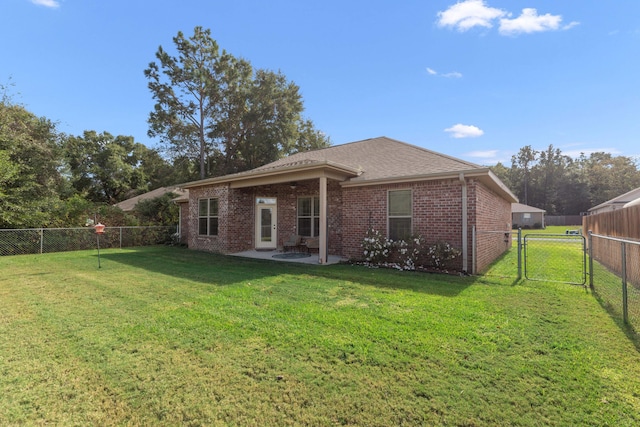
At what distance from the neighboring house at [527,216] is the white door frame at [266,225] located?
37.0 meters

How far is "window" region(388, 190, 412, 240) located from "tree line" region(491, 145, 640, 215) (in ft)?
173

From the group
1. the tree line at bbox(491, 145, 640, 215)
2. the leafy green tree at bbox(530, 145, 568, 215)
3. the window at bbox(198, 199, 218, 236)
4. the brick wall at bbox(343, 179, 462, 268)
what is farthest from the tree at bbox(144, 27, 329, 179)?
the leafy green tree at bbox(530, 145, 568, 215)

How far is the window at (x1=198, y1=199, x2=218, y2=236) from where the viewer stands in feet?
40.8

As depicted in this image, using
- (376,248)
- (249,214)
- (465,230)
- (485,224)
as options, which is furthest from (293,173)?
(485,224)

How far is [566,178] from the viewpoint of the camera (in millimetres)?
51125

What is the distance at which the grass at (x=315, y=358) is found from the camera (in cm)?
225

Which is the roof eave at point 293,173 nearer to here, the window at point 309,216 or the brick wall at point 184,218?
the window at point 309,216

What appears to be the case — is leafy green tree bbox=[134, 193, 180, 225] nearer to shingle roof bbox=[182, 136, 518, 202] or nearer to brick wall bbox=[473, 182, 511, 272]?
shingle roof bbox=[182, 136, 518, 202]

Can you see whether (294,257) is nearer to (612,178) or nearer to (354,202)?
(354,202)

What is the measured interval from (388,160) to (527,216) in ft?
129

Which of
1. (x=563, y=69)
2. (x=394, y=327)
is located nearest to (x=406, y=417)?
(x=394, y=327)

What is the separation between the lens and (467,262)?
757 centimetres

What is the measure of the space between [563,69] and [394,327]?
1136 centimetres

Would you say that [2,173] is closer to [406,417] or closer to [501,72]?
[406,417]
